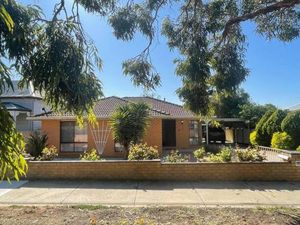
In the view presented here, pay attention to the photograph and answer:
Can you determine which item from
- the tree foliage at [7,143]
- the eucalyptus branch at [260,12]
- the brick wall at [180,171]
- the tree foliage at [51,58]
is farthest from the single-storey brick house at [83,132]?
the tree foliage at [7,143]

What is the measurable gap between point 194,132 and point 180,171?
14.1m

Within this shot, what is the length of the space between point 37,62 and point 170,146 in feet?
67.1

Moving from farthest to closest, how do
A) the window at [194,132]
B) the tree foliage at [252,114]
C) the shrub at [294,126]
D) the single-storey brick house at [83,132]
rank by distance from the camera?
the tree foliage at [252,114], the window at [194,132], the single-storey brick house at [83,132], the shrub at [294,126]

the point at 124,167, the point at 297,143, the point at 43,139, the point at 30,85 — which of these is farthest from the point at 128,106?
the point at 30,85

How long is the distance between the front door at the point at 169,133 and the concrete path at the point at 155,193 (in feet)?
45.6

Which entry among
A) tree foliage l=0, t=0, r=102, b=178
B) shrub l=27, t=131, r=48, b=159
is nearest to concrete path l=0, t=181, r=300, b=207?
tree foliage l=0, t=0, r=102, b=178

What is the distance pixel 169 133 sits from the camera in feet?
85.7

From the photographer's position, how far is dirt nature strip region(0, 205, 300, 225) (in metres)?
7.40

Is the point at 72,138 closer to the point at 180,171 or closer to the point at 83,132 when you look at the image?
the point at 83,132

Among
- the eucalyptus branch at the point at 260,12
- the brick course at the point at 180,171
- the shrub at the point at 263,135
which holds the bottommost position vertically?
the brick course at the point at 180,171

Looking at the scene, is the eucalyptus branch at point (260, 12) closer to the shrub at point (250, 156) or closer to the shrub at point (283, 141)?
the shrub at point (250, 156)

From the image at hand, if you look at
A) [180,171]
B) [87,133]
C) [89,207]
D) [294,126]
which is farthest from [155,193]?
[87,133]

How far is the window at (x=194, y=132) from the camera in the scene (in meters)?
26.0

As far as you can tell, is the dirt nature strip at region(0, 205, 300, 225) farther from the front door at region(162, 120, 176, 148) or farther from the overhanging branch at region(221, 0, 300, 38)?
the front door at region(162, 120, 176, 148)
